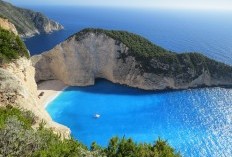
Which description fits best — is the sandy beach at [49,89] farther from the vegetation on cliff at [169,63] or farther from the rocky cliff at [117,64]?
the vegetation on cliff at [169,63]

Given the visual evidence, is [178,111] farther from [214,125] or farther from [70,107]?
[70,107]

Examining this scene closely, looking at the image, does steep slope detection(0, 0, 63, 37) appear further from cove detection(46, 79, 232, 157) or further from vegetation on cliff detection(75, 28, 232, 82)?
cove detection(46, 79, 232, 157)

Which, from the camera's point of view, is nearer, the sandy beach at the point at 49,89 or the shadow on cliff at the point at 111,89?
the sandy beach at the point at 49,89

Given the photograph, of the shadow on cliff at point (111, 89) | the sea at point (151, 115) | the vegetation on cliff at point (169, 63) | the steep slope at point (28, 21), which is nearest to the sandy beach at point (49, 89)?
the sea at point (151, 115)

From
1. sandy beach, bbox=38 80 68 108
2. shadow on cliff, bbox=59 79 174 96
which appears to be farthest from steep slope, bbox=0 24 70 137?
shadow on cliff, bbox=59 79 174 96

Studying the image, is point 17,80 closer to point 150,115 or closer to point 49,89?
point 150,115
